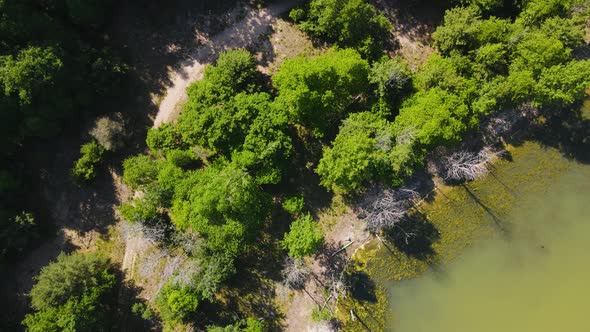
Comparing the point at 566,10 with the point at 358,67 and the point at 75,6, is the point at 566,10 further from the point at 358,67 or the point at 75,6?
the point at 75,6

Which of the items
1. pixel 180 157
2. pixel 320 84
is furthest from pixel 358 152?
pixel 180 157

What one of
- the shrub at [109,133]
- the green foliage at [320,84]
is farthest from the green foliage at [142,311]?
the green foliage at [320,84]

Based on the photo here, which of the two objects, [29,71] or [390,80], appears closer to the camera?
[29,71]

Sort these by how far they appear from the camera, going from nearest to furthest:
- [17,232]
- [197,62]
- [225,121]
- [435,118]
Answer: [225,121], [435,118], [17,232], [197,62]

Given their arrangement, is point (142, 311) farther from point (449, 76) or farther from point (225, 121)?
point (449, 76)

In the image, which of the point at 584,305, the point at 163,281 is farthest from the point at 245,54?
the point at 584,305

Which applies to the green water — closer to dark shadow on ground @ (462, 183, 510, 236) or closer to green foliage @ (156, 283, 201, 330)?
dark shadow on ground @ (462, 183, 510, 236)

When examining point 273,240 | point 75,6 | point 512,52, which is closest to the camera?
point 75,6
